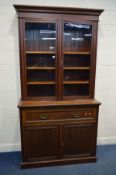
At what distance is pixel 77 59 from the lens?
262 centimetres

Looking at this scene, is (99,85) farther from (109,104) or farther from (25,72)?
(25,72)

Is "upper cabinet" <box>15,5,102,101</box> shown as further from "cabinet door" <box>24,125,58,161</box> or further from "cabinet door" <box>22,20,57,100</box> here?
"cabinet door" <box>24,125,58,161</box>

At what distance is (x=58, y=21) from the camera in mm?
2283

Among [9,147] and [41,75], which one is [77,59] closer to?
[41,75]

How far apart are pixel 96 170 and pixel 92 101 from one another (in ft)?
3.19

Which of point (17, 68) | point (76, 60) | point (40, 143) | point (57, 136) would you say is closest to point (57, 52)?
point (76, 60)

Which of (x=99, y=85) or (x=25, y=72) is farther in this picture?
(x=99, y=85)

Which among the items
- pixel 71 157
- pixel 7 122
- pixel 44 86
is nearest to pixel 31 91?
pixel 44 86

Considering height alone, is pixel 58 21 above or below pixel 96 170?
above

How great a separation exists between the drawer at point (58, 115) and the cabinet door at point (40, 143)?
0.13m

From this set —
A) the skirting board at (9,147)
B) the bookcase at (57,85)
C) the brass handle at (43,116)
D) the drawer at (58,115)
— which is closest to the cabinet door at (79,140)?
the bookcase at (57,85)

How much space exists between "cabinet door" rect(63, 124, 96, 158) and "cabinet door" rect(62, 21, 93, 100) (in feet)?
1.47

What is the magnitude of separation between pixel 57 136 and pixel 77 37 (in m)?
1.47

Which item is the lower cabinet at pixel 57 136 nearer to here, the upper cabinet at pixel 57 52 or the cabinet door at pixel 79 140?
the cabinet door at pixel 79 140
